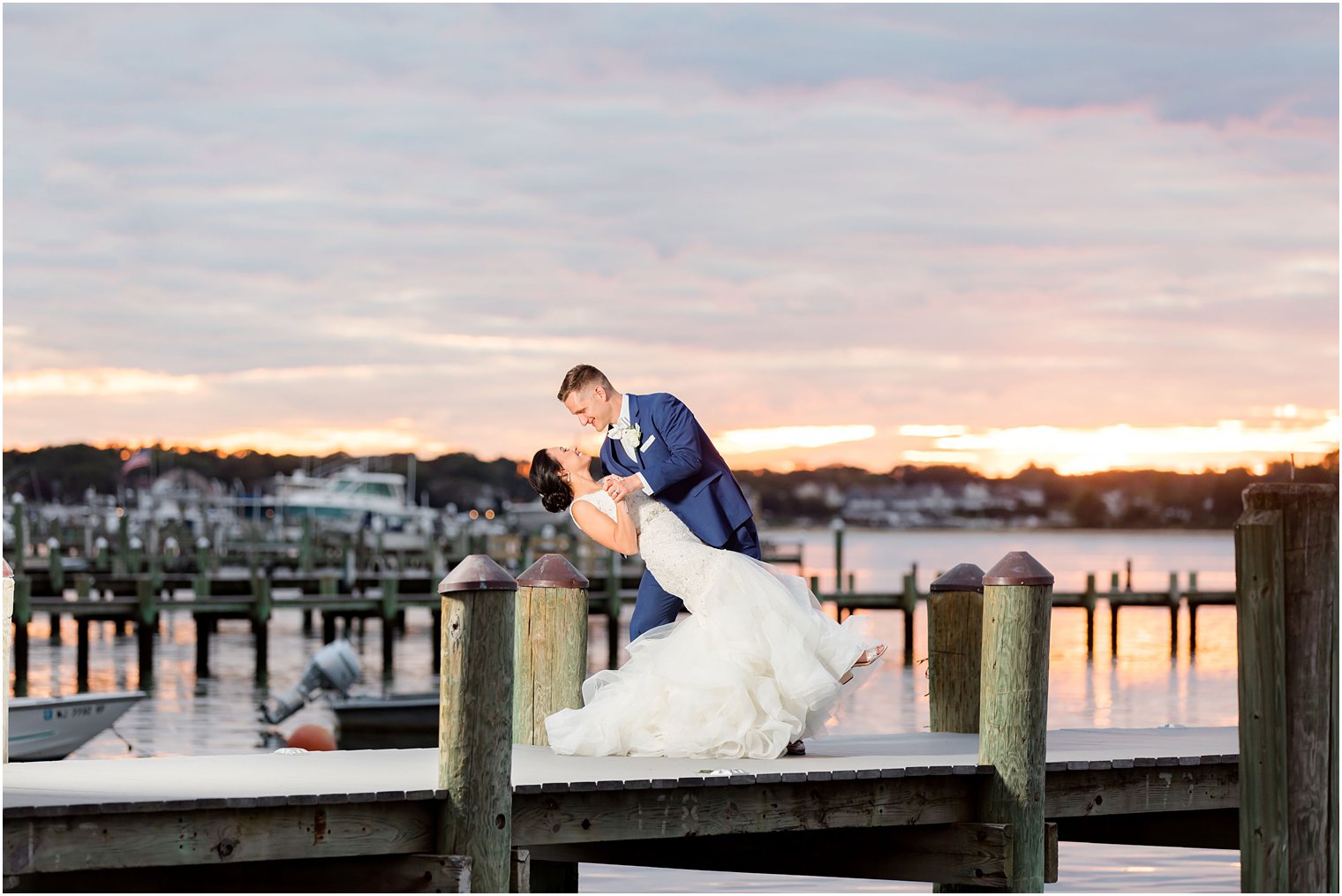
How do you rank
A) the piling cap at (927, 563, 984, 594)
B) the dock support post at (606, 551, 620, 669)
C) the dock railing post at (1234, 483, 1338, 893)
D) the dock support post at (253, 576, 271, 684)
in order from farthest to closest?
the dock support post at (606, 551, 620, 669)
the dock support post at (253, 576, 271, 684)
the piling cap at (927, 563, 984, 594)
the dock railing post at (1234, 483, 1338, 893)

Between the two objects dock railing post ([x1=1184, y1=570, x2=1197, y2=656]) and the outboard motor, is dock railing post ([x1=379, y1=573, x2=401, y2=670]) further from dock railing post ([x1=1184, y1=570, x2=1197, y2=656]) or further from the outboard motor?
dock railing post ([x1=1184, y1=570, x2=1197, y2=656])

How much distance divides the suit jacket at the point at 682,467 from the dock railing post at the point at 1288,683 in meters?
2.58

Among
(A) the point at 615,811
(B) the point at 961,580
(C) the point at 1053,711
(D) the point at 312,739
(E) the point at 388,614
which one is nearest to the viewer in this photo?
(A) the point at 615,811

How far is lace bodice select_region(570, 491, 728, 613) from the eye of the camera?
8.25 meters

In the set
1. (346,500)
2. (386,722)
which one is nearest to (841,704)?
(386,722)

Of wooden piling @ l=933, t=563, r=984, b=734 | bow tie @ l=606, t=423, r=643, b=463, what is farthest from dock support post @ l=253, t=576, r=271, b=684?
bow tie @ l=606, t=423, r=643, b=463

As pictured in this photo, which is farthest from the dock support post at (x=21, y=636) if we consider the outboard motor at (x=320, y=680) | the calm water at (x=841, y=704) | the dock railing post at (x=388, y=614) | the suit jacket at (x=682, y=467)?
the suit jacket at (x=682, y=467)

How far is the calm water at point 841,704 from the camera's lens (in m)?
16.1

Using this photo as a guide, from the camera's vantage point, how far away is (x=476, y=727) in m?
6.85

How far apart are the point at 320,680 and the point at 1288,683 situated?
19.8m

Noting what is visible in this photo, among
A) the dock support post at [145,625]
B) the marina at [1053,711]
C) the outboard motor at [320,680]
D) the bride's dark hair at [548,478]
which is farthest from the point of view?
the dock support post at [145,625]

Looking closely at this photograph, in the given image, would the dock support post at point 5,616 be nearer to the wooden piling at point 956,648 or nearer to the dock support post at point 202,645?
the wooden piling at point 956,648

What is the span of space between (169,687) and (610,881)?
20.8m

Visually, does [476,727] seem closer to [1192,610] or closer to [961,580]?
[961,580]
